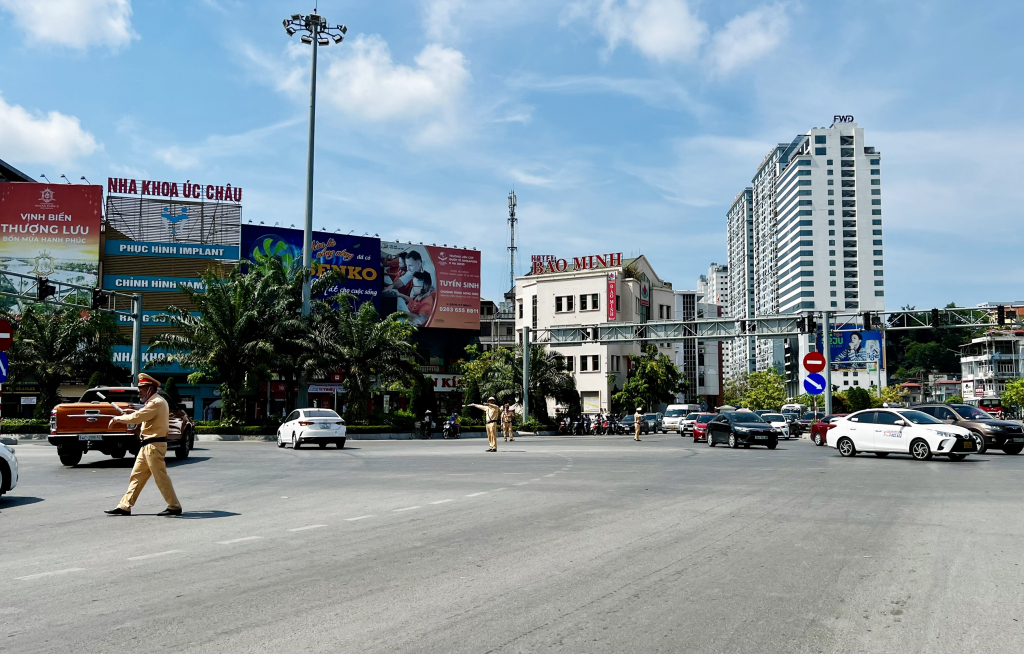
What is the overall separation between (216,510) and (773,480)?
10.8 m

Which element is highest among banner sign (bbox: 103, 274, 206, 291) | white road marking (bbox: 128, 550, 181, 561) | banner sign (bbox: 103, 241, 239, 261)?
banner sign (bbox: 103, 241, 239, 261)

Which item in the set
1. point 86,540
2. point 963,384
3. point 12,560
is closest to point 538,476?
point 86,540

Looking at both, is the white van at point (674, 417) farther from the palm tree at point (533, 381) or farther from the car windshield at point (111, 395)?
the car windshield at point (111, 395)

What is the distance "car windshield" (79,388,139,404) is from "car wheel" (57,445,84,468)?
1207mm

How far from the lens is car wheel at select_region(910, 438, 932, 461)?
24406 mm

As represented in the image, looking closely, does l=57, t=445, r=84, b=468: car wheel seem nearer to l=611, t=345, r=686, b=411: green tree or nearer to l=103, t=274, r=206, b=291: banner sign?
l=103, t=274, r=206, b=291: banner sign

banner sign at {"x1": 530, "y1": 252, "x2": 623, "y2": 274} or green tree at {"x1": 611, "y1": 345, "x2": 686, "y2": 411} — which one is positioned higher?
banner sign at {"x1": 530, "y1": 252, "x2": 623, "y2": 274}

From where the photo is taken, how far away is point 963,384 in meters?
142

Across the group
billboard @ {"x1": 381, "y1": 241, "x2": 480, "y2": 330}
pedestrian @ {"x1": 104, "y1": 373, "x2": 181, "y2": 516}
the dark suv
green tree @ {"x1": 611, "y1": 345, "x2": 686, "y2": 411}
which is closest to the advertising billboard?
billboard @ {"x1": 381, "y1": 241, "x2": 480, "y2": 330}

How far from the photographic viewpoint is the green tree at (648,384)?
2872 inches

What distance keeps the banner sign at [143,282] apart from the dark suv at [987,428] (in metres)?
53.8

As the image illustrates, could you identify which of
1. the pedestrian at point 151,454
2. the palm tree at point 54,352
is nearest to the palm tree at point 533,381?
the palm tree at point 54,352

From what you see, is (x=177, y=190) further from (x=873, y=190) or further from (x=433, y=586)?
(x=873, y=190)

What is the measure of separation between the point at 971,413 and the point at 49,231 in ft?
202
